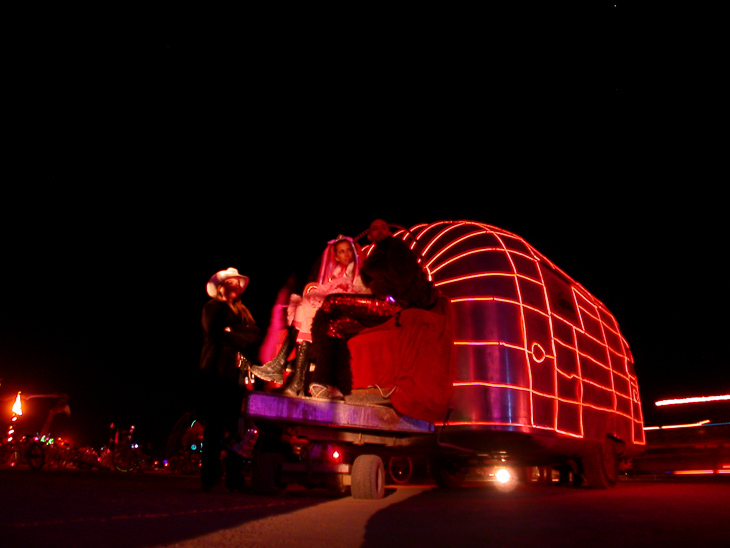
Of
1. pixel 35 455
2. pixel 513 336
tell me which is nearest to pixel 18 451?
pixel 35 455

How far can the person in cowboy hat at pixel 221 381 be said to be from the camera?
216 inches

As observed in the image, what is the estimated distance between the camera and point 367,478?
5.09 meters

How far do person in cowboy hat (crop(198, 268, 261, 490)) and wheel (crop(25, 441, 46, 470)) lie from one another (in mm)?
7173

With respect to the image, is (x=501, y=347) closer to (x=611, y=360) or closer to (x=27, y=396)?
(x=611, y=360)

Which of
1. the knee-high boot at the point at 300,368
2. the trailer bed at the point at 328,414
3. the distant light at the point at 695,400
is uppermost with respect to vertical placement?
the distant light at the point at 695,400

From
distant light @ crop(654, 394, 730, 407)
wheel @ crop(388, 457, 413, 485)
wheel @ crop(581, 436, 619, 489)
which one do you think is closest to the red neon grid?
wheel @ crop(581, 436, 619, 489)

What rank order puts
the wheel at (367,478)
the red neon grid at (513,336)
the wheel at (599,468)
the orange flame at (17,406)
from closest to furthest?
the wheel at (367,478) → the red neon grid at (513,336) → the wheel at (599,468) → the orange flame at (17,406)

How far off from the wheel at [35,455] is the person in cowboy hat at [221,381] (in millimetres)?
7173

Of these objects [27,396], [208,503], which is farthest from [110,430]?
[208,503]

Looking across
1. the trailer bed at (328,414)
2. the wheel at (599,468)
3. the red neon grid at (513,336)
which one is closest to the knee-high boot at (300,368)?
the trailer bed at (328,414)

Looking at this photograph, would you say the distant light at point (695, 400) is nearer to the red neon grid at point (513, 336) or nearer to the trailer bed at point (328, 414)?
the red neon grid at point (513, 336)

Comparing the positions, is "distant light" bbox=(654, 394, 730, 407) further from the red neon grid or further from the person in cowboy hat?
the person in cowboy hat

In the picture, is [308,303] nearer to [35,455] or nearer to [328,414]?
[328,414]

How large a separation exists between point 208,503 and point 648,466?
16.3 m
